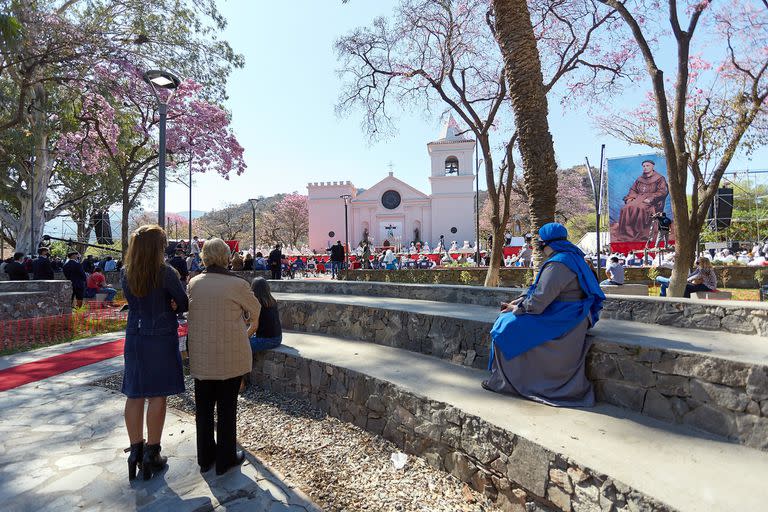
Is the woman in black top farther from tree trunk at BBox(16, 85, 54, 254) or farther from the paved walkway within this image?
tree trunk at BBox(16, 85, 54, 254)

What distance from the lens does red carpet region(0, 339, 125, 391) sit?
5.48 m

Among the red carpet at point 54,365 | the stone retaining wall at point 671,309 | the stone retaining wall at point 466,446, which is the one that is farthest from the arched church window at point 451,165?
the stone retaining wall at point 466,446

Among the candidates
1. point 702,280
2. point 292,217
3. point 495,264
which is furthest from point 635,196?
point 292,217

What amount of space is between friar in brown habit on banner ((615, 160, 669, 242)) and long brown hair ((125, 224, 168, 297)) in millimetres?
28605

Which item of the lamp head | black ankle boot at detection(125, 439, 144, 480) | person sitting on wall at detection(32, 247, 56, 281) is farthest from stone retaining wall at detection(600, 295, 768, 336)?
person sitting on wall at detection(32, 247, 56, 281)

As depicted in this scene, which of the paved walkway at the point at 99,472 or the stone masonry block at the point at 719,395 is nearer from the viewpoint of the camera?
the stone masonry block at the point at 719,395

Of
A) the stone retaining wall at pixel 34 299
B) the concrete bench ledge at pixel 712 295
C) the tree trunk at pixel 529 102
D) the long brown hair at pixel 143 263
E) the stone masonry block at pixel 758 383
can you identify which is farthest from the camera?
the stone retaining wall at pixel 34 299

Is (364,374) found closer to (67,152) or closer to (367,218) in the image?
(67,152)

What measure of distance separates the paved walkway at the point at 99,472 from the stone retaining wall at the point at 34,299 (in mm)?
4981

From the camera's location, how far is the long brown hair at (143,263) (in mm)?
2850

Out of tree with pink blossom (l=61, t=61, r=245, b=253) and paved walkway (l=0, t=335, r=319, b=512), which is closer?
paved walkway (l=0, t=335, r=319, b=512)

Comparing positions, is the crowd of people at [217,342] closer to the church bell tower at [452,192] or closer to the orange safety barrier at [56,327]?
the orange safety barrier at [56,327]

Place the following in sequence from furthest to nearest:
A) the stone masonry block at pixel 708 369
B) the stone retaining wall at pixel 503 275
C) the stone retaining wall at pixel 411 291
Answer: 1. the stone retaining wall at pixel 503 275
2. the stone retaining wall at pixel 411 291
3. the stone masonry block at pixel 708 369

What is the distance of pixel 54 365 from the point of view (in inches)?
243
